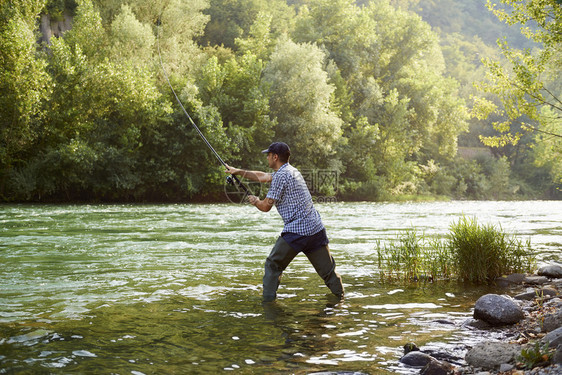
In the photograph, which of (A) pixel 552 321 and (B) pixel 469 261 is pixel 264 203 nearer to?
(A) pixel 552 321

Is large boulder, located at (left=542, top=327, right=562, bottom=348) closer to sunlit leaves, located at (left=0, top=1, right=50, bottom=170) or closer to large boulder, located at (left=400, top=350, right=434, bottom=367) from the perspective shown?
large boulder, located at (left=400, top=350, right=434, bottom=367)

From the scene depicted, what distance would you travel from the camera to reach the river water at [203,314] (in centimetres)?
502

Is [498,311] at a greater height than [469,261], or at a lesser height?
lesser

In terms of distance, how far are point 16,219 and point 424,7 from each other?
99.4 m

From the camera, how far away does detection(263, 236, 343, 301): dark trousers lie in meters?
7.18

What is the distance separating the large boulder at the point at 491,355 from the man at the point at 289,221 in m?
2.67

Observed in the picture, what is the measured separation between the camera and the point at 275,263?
727 cm

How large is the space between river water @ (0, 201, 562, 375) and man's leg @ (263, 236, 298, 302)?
176mm

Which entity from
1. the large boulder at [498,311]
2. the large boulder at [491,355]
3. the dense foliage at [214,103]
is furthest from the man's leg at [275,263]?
the dense foliage at [214,103]

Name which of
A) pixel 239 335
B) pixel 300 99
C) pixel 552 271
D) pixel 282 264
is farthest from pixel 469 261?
pixel 300 99

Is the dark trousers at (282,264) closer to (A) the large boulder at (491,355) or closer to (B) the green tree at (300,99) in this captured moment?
(A) the large boulder at (491,355)

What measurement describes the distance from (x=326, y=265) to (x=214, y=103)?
33.4 meters

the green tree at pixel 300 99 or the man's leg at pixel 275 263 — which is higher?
the green tree at pixel 300 99

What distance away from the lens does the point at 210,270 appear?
1009cm
